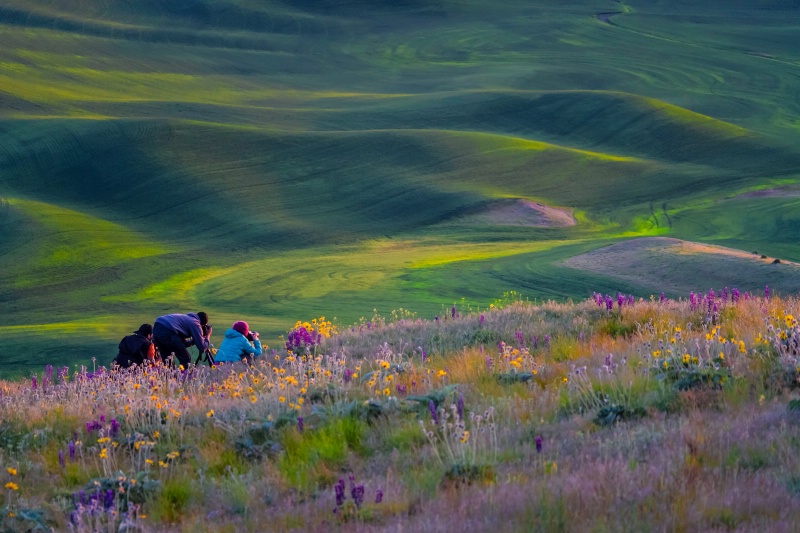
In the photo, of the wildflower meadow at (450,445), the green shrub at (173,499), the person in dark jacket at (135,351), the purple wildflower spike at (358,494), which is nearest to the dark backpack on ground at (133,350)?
the person in dark jacket at (135,351)

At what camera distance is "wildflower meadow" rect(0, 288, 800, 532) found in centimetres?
479

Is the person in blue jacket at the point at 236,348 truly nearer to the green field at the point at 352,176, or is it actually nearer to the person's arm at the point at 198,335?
the person's arm at the point at 198,335

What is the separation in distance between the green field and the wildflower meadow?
485 inches

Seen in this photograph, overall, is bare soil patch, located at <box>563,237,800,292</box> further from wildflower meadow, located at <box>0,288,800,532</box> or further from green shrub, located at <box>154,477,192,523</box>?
green shrub, located at <box>154,477,192,523</box>

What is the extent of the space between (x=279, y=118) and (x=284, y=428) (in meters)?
56.6

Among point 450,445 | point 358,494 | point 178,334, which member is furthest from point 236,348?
point 358,494

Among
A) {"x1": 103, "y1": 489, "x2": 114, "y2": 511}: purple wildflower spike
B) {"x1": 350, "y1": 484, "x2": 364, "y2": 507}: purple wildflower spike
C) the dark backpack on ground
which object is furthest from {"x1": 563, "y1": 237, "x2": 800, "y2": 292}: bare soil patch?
{"x1": 103, "y1": 489, "x2": 114, "y2": 511}: purple wildflower spike

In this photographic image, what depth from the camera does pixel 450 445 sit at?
627 cm

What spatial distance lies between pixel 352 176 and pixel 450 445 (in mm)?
41706

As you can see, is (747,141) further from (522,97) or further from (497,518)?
(497,518)

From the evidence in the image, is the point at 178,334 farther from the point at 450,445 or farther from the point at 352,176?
the point at 352,176

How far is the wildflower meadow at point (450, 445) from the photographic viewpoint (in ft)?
15.7

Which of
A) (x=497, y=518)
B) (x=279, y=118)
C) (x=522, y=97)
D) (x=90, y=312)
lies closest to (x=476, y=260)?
(x=90, y=312)

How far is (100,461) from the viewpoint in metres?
7.01
